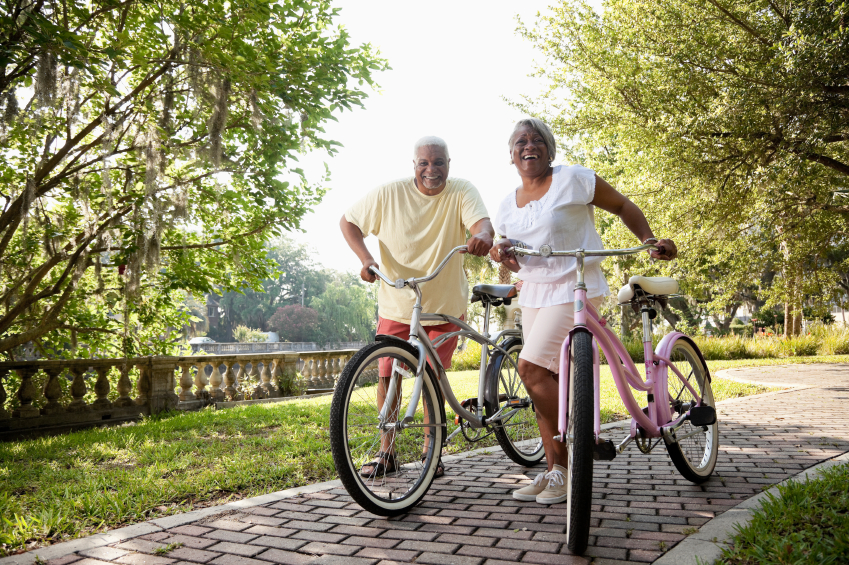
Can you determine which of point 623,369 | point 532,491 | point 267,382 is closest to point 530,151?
point 623,369

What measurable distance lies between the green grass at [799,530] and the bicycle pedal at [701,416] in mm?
502

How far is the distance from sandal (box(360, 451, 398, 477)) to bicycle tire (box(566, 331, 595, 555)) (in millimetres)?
1055

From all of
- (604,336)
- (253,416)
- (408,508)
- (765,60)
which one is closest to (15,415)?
(253,416)

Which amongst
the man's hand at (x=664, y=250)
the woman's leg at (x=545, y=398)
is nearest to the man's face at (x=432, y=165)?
the woman's leg at (x=545, y=398)

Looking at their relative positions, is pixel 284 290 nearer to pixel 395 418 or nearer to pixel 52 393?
pixel 52 393

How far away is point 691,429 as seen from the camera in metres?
3.56

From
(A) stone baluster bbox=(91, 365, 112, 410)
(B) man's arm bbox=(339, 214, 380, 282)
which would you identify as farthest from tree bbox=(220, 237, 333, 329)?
(B) man's arm bbox=(339, 214, 380, 282)

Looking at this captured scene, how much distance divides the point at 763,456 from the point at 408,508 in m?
2.75

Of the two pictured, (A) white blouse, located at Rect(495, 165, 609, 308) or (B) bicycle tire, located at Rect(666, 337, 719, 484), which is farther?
(B) bicycle tire, located at Rect(666, 337, 719, 484)

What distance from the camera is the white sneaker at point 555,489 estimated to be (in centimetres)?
321

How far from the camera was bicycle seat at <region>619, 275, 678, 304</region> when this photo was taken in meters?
3.32

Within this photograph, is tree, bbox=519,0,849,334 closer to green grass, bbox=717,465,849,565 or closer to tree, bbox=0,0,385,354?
Result: tree, bbox=0,0,385,354

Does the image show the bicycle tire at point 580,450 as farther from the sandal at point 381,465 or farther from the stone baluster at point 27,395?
the stone baluster at point 27,395

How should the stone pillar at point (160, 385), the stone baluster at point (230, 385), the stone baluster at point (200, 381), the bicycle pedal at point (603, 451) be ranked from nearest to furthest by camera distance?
1. the bicycle pedal at point (603, 451)
2. the stone pillar at point (160, 385)
3. the stone baluster at point (200, 381)
4. the stone baluster at point (230, 385)
